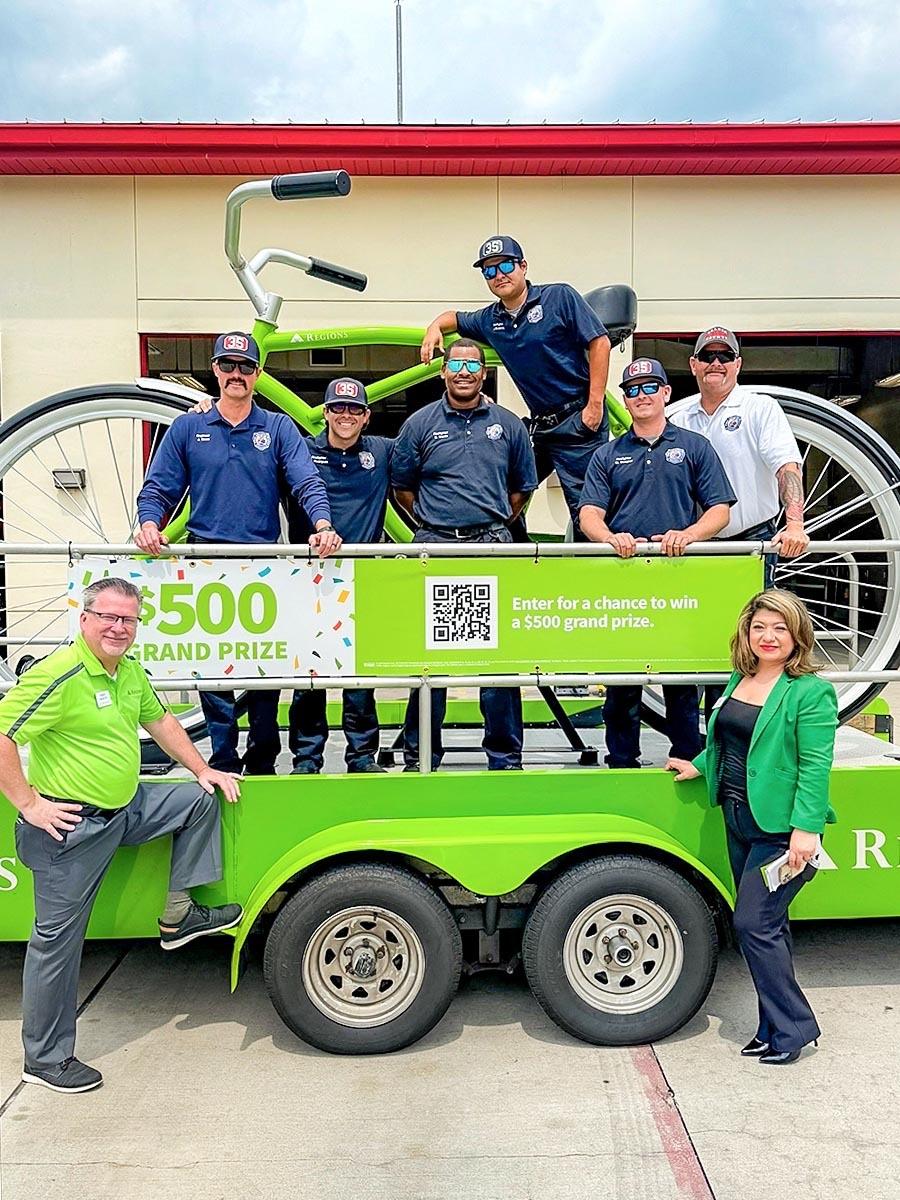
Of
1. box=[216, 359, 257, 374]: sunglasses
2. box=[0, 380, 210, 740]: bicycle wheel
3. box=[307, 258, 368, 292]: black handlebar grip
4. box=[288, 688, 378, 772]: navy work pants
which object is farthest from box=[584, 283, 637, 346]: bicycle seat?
box=[288, 688, 378, 772]: navy work pants

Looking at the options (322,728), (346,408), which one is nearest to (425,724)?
(322,728)

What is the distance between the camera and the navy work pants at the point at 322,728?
156 inches

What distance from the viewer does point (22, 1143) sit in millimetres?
2783

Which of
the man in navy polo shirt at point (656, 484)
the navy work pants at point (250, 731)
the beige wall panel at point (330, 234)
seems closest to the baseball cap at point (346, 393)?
the man in navy polo shirt at point (656, 484)

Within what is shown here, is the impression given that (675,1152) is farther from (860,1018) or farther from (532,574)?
(532,574)

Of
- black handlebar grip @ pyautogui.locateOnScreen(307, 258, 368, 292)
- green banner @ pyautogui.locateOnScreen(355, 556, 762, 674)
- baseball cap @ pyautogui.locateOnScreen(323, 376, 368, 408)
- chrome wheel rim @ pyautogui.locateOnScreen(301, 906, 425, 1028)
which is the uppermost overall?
black handlebar grip @ pyautogui.locateOnScreen(307, 258, 368, 292)

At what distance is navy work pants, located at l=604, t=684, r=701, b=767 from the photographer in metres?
3.82

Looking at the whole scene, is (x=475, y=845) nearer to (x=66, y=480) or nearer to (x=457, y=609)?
(x=457, y=609)

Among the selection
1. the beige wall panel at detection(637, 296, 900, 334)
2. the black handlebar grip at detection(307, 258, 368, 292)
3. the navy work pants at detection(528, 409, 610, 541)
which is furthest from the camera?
the beige wall panel at detection(637, 296, 900, 334)

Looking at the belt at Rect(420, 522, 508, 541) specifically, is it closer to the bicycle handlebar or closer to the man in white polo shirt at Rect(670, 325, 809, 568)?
the man in white polo shirt at Rect(670, 325, 809, 568)

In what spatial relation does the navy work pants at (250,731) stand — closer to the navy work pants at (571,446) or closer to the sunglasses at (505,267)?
the navy work pants at (571,446)

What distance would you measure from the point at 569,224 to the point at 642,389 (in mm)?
6394

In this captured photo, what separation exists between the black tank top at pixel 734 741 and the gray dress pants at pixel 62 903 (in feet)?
6.31

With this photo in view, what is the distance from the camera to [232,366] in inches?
146
